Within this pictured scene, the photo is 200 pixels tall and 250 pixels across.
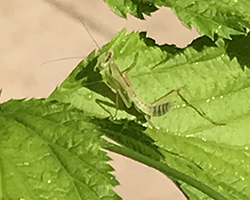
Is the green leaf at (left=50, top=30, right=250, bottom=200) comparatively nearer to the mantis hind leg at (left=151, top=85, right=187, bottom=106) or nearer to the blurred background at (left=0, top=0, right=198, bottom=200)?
the mantis hind leg at (left=151, top=85, right=187, bottom=106)

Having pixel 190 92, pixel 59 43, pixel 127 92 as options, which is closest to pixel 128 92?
pixel 127 92

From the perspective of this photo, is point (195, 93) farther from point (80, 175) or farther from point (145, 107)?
point (80, 175)

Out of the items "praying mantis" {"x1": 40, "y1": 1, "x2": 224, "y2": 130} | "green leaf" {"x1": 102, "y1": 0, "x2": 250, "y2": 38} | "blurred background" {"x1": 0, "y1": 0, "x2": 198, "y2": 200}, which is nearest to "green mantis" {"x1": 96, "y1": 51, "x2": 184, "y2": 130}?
"praying mantis" {"x1": 40, "y1": 1, "x2": 224, "y2": 130}

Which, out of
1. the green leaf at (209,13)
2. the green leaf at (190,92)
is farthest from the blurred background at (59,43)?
A: the green leaf at (209,13)

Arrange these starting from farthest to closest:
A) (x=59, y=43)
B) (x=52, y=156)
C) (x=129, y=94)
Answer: (x=59, y=43)
(x=129, y=94)
(x=52, y=156)

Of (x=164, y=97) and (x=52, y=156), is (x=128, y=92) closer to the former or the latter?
(x=164, y=97)

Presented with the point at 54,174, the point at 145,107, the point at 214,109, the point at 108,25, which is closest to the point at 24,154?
the point at 54,174
